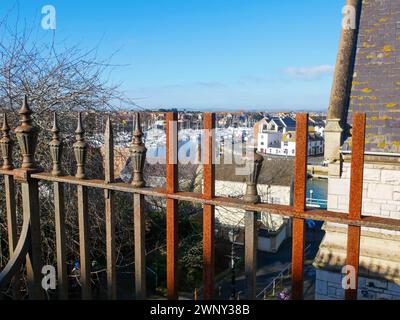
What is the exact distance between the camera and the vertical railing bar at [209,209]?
66.6 inches

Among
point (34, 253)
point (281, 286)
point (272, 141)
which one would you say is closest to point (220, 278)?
point (281, 286)

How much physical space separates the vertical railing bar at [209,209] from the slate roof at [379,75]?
744 centimetres

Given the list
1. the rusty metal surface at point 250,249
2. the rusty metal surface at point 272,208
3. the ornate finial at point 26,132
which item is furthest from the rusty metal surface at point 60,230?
the rusty metal surface at point 250,249

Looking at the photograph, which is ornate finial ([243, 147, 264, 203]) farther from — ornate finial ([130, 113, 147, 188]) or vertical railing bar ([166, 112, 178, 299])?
ornate finial ([130, 113, 147, 188])

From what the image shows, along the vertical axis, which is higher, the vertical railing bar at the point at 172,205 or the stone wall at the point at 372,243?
the vertical railing bar at the point at 172,205

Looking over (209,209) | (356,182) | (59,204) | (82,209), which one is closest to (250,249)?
(209,209)

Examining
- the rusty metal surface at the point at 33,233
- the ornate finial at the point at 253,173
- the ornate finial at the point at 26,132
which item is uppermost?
the ornate finial at the point at 26,132

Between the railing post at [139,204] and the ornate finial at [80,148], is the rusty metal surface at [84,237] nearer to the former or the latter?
the ornate finial at [80,148]

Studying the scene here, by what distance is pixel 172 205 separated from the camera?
1.89 meters

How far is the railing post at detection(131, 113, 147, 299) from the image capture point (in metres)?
1.89

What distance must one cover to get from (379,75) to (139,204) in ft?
28.7

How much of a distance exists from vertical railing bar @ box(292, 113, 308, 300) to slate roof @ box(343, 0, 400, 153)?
7.43m

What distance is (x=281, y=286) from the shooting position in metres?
17.0
